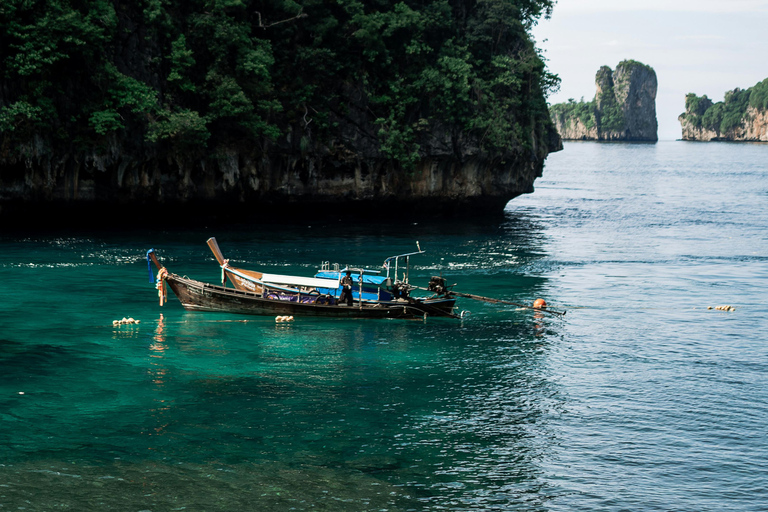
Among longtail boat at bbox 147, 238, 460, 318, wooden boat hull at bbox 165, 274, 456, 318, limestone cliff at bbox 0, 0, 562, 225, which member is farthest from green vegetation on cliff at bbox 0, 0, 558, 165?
wooden boat hull at bbox 165, 274, 456, 318

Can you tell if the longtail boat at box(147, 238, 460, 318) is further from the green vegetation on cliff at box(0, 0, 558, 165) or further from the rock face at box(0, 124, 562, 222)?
the rock face at box(0, 124, 562, 222)

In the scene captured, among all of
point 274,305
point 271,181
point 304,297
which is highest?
point 271,181

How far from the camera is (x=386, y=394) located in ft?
75.1

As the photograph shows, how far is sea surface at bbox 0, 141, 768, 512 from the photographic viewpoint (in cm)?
1723

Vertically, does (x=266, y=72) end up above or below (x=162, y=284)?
above

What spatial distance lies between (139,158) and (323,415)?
3095 centimetres

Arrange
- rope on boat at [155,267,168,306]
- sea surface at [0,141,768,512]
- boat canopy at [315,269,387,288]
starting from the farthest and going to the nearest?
boat canopy at [315,269,387,288] → rope on boat at [155,267,168,306] → sea surface at [0,141,768,512]

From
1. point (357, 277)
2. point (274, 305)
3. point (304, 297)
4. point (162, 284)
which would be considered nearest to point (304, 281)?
point (304, 297)

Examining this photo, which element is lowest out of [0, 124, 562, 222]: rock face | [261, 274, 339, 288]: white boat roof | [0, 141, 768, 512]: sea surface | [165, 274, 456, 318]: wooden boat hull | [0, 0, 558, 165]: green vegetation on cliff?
[0, 141, 768, 512]: sea surface

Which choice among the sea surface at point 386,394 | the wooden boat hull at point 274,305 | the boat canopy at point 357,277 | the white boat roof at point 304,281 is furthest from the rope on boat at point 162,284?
the boat canopy at point 357,277

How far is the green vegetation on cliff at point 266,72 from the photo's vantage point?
141ft

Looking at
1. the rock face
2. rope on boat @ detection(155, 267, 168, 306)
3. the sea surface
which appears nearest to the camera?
the sea surface

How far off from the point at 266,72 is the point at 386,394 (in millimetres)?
29165

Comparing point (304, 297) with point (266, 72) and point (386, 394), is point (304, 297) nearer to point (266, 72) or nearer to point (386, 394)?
point (386, 394)
